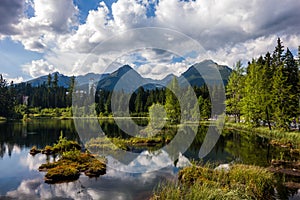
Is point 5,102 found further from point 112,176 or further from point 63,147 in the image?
point 112,176

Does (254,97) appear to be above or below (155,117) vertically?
above

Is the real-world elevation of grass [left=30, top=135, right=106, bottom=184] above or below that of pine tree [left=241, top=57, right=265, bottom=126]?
below

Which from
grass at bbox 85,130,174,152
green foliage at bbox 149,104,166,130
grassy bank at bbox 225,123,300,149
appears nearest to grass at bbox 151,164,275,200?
grass at bbox 85,130,174,152

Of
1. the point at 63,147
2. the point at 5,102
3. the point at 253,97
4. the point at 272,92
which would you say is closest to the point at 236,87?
the point at 253,97

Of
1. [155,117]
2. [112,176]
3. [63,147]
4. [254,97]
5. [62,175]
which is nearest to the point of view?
[62,175]

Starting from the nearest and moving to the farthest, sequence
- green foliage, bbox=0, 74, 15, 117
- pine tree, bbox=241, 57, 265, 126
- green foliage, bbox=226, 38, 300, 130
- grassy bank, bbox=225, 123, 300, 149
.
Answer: grassy bank, bbox=225, 123, 300, 149 → green foliage, bbox=226, 38, 300, 130 → pine tree, bbox=241, 57, 265, 126 → green foliage, bbox=0, 74, 15, 117

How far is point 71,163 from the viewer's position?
719 inches

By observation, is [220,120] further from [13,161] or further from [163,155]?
[13,161]

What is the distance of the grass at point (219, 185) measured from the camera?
1007 centimetres

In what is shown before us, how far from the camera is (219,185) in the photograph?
1198 centimetres

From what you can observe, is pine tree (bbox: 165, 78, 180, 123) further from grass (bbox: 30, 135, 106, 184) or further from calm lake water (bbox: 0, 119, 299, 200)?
grass (bbox: 30, 135, 106, 184)

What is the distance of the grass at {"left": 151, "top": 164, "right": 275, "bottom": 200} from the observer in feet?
33.0

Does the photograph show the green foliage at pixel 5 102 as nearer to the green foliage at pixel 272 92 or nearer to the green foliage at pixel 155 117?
the green foliage at pixel 155 117

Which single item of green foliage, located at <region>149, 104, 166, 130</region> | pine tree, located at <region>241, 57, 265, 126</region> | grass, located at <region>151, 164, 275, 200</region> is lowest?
grass, located at <region>151, 164, 275, 200</region>
